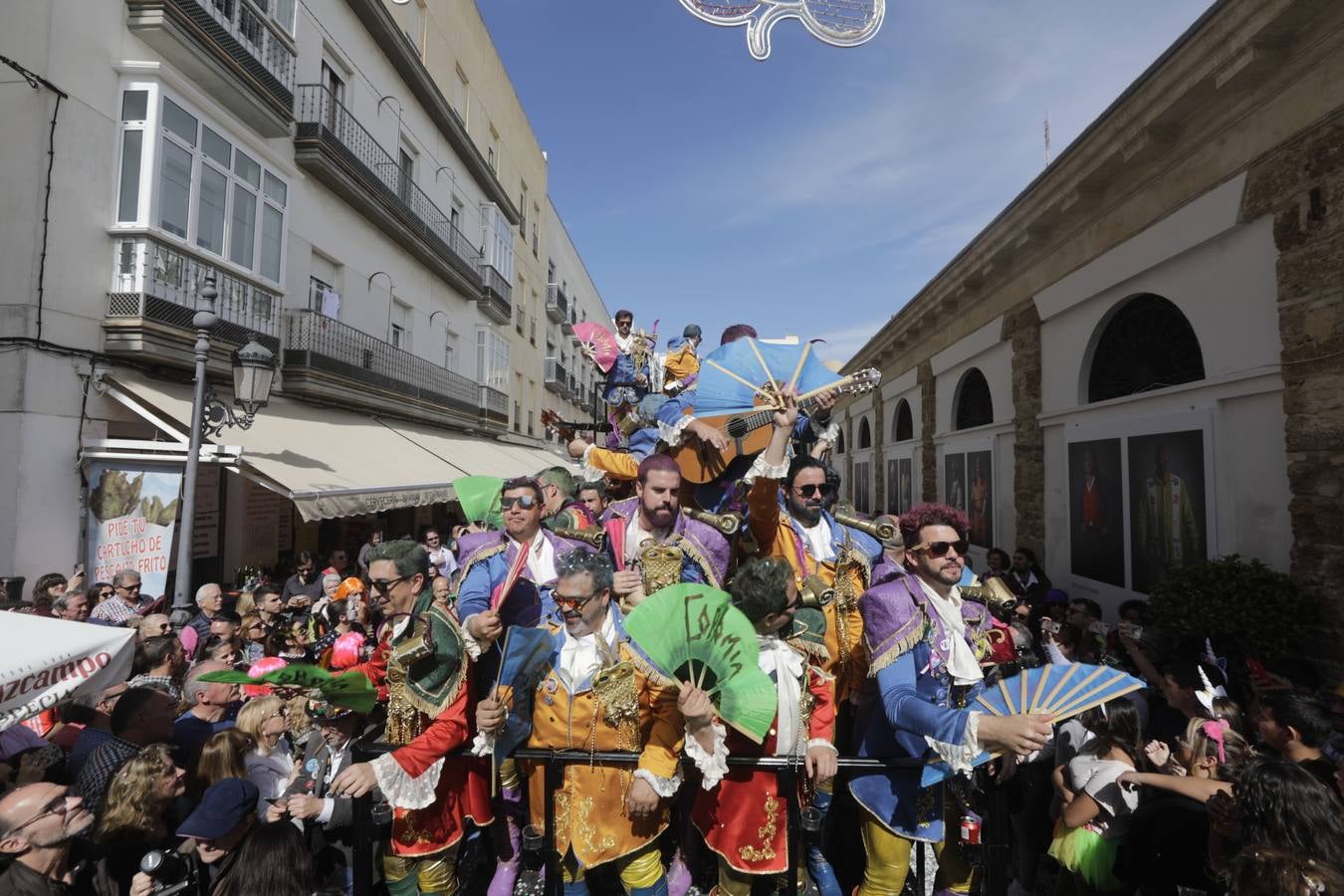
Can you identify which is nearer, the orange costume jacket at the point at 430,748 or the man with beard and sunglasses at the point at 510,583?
the orange costume jacket at the point at 430,748

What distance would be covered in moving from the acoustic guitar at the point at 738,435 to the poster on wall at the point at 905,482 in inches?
523

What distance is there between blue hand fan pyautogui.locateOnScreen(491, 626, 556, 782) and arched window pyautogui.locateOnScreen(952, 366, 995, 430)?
10782mm

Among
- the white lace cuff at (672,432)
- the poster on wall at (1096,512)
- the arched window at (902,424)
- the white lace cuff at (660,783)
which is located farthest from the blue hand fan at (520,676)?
the arched window at (902,424)

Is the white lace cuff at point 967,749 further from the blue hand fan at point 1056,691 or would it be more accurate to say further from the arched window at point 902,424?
the arched window at point 902,424

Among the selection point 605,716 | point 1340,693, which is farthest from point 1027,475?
point 605,716

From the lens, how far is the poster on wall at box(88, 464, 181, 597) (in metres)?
7.57

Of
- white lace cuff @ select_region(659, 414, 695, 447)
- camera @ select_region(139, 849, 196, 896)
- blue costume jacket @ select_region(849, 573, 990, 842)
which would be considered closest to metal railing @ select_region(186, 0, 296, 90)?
white lace cuff @ select_region(659, 414, 695, 447)

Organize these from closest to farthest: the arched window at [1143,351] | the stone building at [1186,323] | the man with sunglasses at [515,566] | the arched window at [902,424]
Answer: the man with sunglasses at [515,566]
the stone building at [1186,323]
the arched window at [1143,351]
the arched window at [902,424]

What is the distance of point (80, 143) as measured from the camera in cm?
741

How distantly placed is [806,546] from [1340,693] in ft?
8.84

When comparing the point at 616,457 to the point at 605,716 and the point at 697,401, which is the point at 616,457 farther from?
the point at 605,716

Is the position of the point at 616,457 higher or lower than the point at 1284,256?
lower

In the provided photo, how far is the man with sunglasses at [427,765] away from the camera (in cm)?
266

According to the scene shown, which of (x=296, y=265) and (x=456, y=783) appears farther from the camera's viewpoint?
(x=296, y=265)
